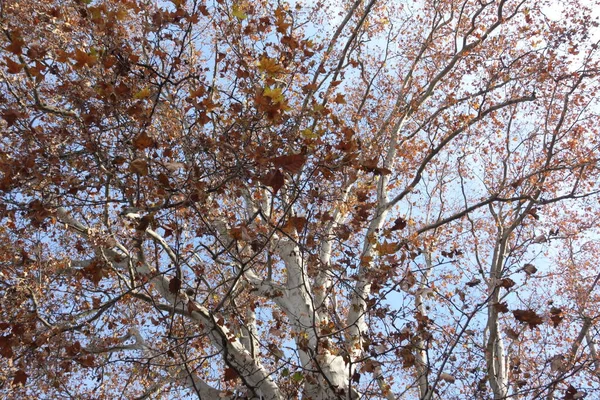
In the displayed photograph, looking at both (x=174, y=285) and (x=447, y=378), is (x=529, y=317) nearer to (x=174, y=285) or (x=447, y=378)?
(x=447, y=378)

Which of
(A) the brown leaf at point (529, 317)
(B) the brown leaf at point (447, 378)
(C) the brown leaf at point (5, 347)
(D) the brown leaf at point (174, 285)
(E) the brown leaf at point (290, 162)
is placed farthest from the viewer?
(D) the brown leaf at point (174, 285)

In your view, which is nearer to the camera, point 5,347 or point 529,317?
point 529,317

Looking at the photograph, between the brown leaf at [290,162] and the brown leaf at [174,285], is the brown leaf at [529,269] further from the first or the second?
the brown leaf at [174,285]

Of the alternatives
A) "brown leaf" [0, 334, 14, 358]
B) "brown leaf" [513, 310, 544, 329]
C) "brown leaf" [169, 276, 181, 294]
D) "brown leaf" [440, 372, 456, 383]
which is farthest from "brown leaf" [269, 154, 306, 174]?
"brown leaf" [0, 334, 14, 358]

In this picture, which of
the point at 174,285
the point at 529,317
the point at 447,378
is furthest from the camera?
the point at 174,285

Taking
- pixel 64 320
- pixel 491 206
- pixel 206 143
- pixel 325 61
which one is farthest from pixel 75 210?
pixel 491 206

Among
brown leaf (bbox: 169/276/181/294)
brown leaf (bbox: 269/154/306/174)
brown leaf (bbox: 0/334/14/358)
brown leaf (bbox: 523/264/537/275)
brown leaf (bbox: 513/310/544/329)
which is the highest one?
brown leaf (bbox: 0/334/14/358)

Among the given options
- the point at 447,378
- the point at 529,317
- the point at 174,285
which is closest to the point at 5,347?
the point at 174,285

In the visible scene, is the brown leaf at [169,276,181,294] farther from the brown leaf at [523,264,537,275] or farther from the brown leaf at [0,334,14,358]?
the brown leaf at [523,264,537,275]

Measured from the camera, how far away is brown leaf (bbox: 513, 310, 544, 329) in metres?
2.90

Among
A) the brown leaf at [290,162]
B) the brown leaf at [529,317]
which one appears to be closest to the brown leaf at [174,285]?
the brown leaf at [290,162]

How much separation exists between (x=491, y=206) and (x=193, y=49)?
21.6 ft

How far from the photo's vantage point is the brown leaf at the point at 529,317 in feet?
9.53

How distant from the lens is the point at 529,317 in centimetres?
295
